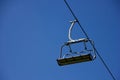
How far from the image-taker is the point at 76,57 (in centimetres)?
383

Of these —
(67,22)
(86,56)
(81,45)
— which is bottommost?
(86,56)

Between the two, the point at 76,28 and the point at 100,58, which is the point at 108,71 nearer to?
the point at 100,58

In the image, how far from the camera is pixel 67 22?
21.4ft

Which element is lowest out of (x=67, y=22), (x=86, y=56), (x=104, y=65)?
(x=86, y=56)

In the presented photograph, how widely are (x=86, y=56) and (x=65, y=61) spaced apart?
8.6 inches

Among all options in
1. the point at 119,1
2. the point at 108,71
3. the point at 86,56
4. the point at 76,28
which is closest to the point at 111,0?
the point at 119,1

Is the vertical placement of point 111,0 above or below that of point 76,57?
above

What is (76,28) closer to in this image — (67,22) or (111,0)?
(67,22)

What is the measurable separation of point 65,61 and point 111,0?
284cm

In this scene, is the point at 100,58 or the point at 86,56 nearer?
the point at 86,56

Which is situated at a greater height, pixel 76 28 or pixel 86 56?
pixel 76 28

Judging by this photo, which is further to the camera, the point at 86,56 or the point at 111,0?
the point at 111,0

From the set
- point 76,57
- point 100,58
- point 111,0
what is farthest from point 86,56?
point 111,0

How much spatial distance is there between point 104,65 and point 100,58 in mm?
142
